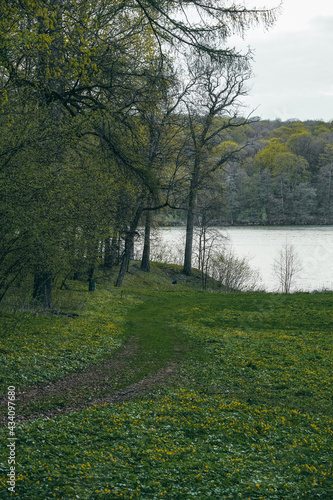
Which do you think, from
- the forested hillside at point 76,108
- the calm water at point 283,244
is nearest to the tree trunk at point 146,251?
the calm water at point 283,244

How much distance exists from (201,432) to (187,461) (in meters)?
1.33

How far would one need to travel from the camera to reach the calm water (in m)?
40.2

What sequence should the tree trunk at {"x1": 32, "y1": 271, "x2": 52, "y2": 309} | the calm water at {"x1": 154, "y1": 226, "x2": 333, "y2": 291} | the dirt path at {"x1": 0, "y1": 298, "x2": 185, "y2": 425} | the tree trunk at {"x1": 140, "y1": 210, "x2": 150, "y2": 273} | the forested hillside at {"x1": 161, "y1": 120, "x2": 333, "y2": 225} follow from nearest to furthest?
1. the dirt path at {"x1": 0, "y1": 298, "x2": 185, "y2": 425}
2. the tree trunk at {"x1": 32, "y1": 271, "x2": 52, "y2": 309}
3. the tree trunk at {"x1": 140, "y1": 210, "x2": 150, "y2": 273}
4. the calm water at {"x1": 154, "y1": 226, "x2": 333, "y2": 291}
5. the forested hillside at {"x1": 161, "y1": 120, "x2": 333, "y2": 225}

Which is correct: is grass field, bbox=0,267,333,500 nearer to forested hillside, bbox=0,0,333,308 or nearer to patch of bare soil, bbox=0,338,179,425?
patch of bare soil, bbox=0,338,179,425

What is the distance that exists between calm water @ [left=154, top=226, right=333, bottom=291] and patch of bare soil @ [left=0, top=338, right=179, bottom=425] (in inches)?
878

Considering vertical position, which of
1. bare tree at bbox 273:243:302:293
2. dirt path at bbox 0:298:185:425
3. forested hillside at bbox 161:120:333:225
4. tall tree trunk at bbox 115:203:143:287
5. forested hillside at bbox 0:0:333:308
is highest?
forested hillside at bbox 161:120:333:225

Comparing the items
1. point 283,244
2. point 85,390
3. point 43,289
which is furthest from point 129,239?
point 283,244

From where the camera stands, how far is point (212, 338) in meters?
15.9

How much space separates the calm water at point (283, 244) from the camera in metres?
40.2

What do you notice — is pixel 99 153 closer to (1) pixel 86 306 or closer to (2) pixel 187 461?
(1) pixel 86 306

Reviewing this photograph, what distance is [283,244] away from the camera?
1967 inches

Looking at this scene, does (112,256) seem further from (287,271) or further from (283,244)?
(283,244)

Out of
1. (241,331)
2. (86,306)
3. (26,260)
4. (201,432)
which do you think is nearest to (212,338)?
(241,331)

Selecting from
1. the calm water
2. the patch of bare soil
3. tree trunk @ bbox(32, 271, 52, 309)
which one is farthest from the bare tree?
the patch of bare soil
